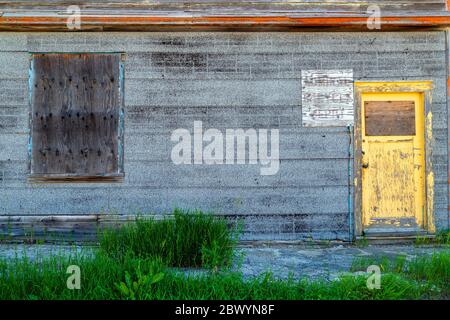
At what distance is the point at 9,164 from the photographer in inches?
264

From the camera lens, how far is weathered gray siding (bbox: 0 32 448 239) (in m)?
6.75

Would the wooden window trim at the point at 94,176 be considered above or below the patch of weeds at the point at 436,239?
above

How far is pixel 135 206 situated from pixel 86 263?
95.1 inches

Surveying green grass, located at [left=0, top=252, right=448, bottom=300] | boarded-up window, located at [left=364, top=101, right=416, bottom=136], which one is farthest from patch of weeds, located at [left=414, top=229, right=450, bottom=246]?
green grass, located at [left=0, top=252, right=448, bottom=300]

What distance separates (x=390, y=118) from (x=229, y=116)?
2.35 metres

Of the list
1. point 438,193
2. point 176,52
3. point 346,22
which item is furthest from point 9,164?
point 438,193

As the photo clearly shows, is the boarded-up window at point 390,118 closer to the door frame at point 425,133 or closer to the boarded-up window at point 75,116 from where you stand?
the door frame at point 425,133

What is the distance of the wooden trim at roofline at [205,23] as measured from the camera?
660cm

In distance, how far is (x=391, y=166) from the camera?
693cm

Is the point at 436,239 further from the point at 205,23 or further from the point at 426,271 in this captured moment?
the point at 205,23

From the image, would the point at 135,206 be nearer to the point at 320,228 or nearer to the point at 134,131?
the point at 134,131

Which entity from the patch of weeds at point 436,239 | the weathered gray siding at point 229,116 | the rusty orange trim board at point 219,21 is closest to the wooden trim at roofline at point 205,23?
the rusty orange trim board at point 219,21

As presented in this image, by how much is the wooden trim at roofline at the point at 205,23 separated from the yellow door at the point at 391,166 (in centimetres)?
117

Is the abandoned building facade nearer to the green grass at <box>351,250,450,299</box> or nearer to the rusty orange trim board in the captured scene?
the rusty orange trim board
